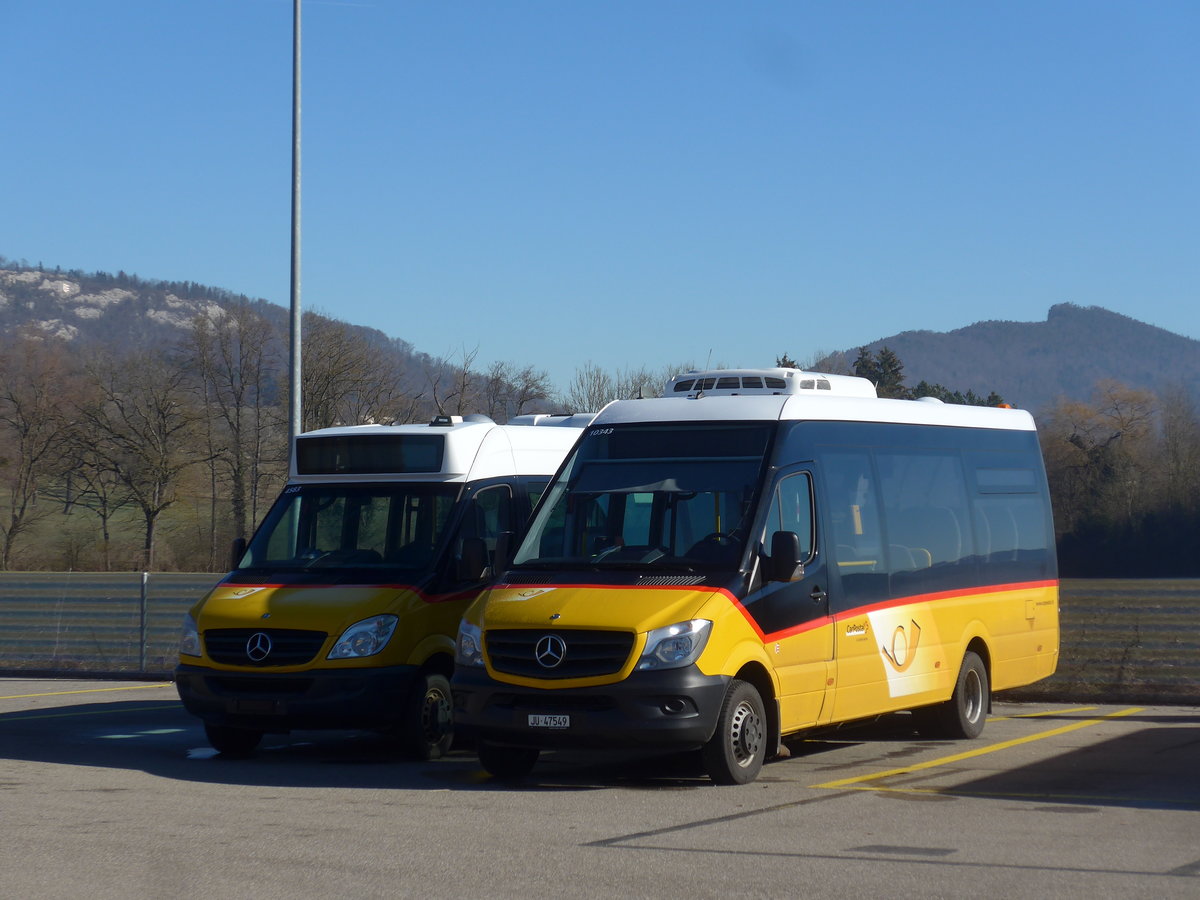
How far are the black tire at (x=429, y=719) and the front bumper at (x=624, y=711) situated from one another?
166cm

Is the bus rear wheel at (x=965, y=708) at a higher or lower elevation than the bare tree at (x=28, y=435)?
lower

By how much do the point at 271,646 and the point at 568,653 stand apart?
115 inches

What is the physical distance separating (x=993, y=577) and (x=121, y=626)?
1384 centimetres

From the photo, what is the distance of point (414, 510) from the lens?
42.7ft

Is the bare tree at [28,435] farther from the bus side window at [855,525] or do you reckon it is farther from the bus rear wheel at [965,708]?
the bus side window at [855,525]

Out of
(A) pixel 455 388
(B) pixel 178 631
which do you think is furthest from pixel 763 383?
(A) pixel 455 388

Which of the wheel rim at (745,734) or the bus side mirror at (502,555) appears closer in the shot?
the wheel rim at (745,734)

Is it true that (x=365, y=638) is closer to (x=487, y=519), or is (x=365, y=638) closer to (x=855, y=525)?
(x=487, y=519)

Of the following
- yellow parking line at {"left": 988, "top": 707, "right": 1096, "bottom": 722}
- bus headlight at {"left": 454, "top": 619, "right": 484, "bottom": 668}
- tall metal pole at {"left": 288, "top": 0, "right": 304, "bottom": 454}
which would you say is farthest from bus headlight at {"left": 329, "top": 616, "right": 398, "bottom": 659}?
tall metal pole at {"left": 288, "top": 0, "right": 304, "bottom": 454}

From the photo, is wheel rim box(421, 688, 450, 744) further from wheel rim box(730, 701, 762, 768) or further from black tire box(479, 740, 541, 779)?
wheel rim box(730, 701, 762, 768)

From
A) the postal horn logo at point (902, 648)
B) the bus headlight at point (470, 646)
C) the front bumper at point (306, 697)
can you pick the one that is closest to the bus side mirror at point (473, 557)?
the bus headlight at point (470, 646)

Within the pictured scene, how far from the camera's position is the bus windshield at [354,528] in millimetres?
12820

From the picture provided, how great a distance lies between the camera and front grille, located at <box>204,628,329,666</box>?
11.9 m

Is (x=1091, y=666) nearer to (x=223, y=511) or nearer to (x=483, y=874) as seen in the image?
(x=483, y=874)
